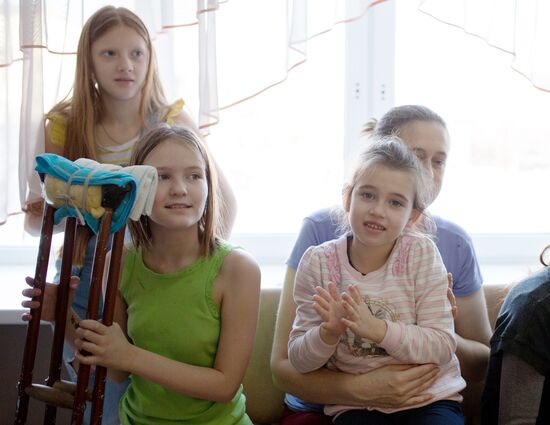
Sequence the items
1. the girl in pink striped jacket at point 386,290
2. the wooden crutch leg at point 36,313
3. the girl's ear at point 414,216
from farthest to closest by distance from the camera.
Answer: the girl's ear at point 414,216
the girl in pink striped jacket at point 386,290
the wooden crutch leg at point 36,313

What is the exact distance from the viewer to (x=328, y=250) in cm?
181

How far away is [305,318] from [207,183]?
14.4 inches

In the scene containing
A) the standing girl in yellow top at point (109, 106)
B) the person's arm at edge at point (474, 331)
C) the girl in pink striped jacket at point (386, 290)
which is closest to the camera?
the girl in pink striped jacket at point (386, 290)

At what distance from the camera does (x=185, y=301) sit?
172 cm

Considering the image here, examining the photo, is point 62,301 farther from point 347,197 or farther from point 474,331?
point 474,331

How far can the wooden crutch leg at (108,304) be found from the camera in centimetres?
150

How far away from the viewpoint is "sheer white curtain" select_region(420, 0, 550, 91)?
2.43 m

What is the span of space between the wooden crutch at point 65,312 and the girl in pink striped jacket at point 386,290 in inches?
17.0

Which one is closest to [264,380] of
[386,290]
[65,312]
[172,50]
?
[386,290]

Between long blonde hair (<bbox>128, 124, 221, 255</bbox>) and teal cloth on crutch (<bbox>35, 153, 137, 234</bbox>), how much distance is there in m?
0.25

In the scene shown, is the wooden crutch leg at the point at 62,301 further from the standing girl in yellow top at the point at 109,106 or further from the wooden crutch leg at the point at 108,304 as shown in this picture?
the standing girl in yellow top at the point at 109,106

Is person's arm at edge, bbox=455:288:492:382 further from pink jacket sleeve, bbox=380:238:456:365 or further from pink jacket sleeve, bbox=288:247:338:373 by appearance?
pink jacket sleeve, bbox=288:247:338:373

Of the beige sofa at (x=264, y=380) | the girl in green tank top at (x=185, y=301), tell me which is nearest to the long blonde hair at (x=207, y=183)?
the girl in green tank top at (x=185, y=301)

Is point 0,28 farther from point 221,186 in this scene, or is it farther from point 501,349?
point 501,349
